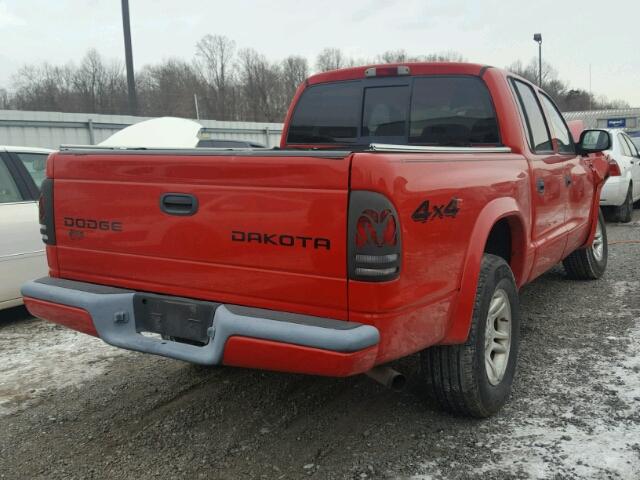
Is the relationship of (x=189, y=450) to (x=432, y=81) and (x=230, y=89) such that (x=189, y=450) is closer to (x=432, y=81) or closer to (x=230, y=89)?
(x=432, y=81)

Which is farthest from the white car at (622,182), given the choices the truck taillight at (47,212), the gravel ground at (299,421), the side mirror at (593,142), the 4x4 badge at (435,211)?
the truck taillight at (47,212)

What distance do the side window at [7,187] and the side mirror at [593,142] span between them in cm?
490

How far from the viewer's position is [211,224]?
2.62 m

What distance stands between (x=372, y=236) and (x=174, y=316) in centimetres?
108

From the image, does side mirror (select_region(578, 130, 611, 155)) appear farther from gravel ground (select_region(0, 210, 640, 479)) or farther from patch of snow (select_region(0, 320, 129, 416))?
patch of snow (select_region(0, 320, 129, 416))

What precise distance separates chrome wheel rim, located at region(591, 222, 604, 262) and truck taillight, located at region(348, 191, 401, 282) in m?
4.45

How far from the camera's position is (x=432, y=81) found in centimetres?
402

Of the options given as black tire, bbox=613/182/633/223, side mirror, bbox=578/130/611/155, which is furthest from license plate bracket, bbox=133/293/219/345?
black tire, bbox=613/182/633/223

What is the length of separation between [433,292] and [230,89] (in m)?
63.7

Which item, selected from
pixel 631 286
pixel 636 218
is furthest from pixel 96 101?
pixel 631 286

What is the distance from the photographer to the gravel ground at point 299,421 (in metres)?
2.74

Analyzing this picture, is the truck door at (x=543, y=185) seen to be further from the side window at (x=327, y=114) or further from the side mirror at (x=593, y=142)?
the side window at (x=327, y=114)

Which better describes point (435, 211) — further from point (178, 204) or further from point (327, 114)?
point (327, 114)

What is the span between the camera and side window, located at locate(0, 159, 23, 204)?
5062 millimetres
